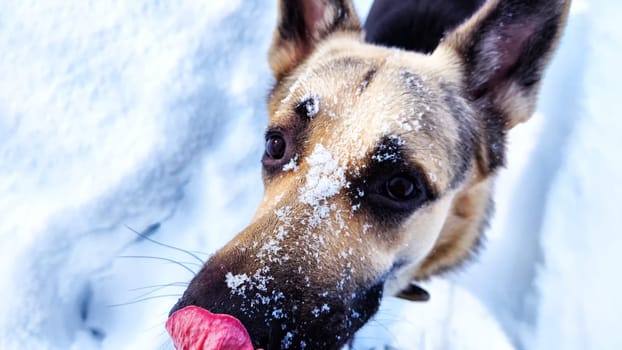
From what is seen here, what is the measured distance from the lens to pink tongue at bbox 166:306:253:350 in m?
1.17

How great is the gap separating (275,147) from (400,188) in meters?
0.54

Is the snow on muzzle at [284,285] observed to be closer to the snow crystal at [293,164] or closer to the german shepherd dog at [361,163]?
the german shepherd dog at [361,163]

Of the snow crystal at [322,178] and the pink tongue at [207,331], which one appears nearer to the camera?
the pink tongue at [207,331]

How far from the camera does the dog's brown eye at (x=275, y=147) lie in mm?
1827

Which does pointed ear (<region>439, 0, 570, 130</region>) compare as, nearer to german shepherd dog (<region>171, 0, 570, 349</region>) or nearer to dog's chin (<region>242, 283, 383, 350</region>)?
german shepherd dog (<region>171, 0, 570, 349</region>)

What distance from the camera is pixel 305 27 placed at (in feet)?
7.72

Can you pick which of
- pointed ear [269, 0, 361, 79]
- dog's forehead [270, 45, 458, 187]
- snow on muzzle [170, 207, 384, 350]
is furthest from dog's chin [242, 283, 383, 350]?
pointed ear [269, 0, 361, 79]

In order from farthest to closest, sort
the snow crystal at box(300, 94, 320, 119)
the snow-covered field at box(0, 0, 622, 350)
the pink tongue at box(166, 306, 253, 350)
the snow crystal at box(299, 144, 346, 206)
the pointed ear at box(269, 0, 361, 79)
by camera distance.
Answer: the snow-covered field at box(0, 0, 622, 350)
the pointed ear at box(269, 0, 361, 79)
the snow crystal at box(300, 94, 320, 119)
the snow crystal at box(299, 144, 346, 206)
the pink tongue at box(166, 306, 253, 350)

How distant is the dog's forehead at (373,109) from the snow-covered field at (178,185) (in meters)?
1.30

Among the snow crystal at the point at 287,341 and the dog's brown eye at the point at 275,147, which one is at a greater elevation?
the dog's brown eye at the point at 275,147

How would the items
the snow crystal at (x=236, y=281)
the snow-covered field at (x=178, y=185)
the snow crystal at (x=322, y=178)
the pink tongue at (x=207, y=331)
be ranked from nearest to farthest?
1. the pink tongue at (x=207, y=331)
2. the snow crystal at (x=236, y=281)
3. the snow crystal at (x=322, y=178)
4. the snow-covered field at (x=178, y=185)

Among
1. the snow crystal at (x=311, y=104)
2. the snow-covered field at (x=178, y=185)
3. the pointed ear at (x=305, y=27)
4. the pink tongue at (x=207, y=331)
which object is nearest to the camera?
the pink tongue at (x=207, y=331)

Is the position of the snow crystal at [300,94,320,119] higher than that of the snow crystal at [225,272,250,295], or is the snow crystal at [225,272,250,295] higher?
the snow crystal at [300,94,320,119]

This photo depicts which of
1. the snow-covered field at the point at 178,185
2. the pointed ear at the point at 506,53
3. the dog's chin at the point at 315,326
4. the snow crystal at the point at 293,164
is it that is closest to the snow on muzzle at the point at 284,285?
the dog's chin at the point at 315,326
